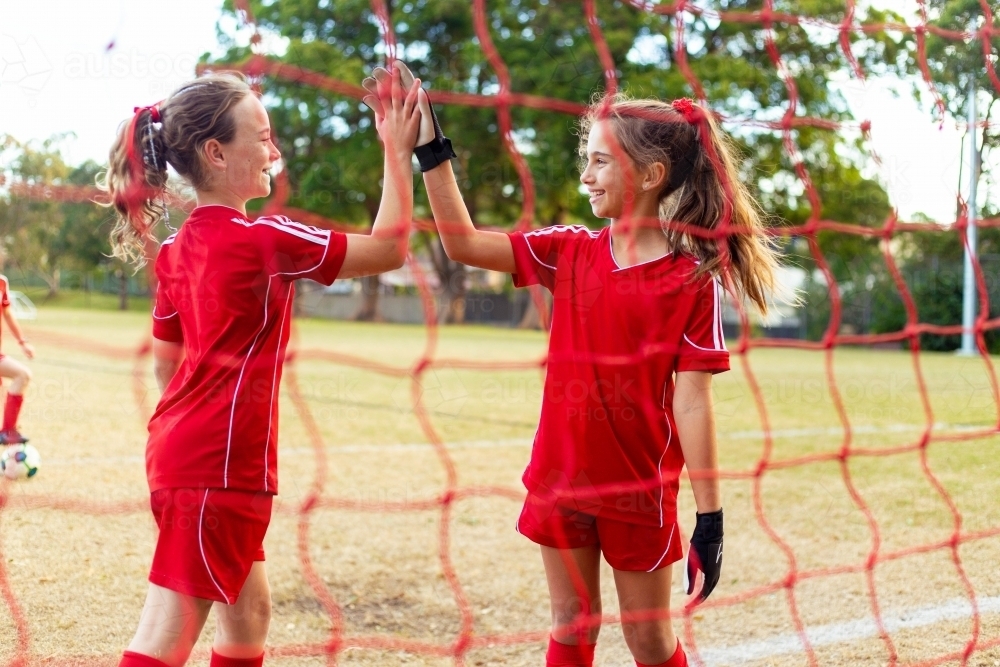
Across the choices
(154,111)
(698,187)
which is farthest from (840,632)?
(154,111)

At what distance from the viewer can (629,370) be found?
193cm

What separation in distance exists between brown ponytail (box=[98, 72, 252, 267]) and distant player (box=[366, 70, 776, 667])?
0.44m

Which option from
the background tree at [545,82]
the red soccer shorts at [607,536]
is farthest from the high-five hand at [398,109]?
the background tree at [545,82]

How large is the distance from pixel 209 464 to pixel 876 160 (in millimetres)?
1994

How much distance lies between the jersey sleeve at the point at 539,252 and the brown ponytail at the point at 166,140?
1.95 ft

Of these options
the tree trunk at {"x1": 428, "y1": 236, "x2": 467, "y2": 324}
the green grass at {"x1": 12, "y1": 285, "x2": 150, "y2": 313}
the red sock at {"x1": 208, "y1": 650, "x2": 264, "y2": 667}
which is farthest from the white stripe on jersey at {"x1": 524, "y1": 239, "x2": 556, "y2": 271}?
the tree trunk at {"x1": 428, "y1": 236, "x2": 467, "y2": 324}

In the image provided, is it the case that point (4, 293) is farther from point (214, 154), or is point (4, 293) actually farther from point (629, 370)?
point (629, 370)

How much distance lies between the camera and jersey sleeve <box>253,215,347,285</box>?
5.52 ft

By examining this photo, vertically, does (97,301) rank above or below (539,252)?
below

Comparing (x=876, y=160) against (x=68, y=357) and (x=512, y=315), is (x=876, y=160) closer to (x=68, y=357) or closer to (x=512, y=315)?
(x=68, y=357)

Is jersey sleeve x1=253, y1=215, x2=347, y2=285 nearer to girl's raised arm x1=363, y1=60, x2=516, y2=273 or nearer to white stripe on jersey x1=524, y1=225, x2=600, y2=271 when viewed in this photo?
girl's raised arm x1=363, y1=60, x2=516, y2=273

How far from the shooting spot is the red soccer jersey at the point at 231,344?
1.68 meters

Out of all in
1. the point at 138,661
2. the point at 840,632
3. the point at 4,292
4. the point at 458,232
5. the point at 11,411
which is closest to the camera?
the point at 138,661

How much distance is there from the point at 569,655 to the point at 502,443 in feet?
11.6
